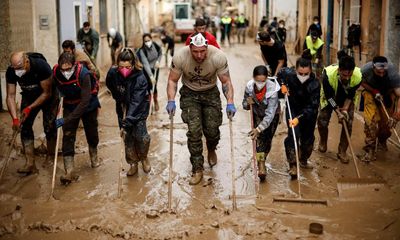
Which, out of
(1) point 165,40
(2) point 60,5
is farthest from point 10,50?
(1) point 165,40

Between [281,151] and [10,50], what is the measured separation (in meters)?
6.01

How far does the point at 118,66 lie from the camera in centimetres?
689

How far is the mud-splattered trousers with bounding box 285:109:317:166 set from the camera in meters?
7.05

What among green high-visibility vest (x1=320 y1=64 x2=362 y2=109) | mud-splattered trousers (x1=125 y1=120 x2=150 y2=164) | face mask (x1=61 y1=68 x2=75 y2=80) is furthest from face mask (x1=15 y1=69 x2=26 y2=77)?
green high-visibility vest (x1=320 y1=64 x2=362 y2=109)

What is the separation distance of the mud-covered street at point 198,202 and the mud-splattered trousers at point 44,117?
491 millimetres

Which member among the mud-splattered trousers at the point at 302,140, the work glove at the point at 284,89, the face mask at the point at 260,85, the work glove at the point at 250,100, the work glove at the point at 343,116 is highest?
the face mask at the point at 260,85

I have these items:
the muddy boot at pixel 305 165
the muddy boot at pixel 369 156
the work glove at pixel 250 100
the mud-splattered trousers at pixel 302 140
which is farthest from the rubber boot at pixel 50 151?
the muddy boot at pixel 369 156

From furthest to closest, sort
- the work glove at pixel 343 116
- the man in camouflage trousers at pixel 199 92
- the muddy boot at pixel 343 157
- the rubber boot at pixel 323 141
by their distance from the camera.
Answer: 1. the rubber boot at pixel 323 141
2. the muddy boot at pixel 343 157
3. the work glove at pixel 343 116
4. the man in camouflage trousers at pixel 199 92

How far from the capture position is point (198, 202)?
6.23m

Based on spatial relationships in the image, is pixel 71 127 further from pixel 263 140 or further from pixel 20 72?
pixel 263 140

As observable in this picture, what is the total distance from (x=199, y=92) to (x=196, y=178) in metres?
1.09

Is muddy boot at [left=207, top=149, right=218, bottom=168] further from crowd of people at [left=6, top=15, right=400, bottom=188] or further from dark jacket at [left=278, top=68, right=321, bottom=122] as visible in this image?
dark jacket at [left=278, top=68, right=321, bottom=122]

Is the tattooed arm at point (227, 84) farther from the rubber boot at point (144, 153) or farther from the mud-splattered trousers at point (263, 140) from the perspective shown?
the rubber boot at point (144, 153)

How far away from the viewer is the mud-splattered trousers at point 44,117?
731 cm
